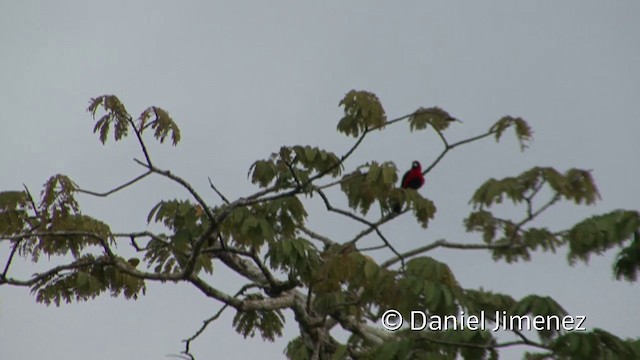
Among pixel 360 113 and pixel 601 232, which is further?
pixel 360 113

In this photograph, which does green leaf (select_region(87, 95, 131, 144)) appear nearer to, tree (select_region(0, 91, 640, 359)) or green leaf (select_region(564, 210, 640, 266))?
tree (select_region(0, 91, 640, 359))

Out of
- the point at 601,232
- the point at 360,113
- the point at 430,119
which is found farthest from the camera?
the point at 430,119

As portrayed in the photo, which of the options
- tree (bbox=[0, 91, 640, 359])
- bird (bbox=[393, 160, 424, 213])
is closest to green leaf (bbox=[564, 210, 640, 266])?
tree (bbox=[0, 91, 640, 359])

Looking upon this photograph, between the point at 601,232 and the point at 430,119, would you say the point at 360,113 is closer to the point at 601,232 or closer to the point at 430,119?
the point at 430,119

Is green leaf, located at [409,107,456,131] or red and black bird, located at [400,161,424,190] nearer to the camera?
green leaf, located at [409,107,456,131]

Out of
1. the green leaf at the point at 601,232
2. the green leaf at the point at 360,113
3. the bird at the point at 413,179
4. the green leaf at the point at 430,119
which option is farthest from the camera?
the bird at the point at 413,179


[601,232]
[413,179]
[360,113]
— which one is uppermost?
[413,179]

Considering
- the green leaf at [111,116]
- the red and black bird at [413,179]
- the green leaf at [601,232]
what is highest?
the red and black bird at [413,179]

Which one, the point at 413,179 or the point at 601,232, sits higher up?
the point at 413,179

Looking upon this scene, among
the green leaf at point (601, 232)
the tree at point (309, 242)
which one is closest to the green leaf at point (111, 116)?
the tree at point (309, 242)

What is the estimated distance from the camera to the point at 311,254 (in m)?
9.21

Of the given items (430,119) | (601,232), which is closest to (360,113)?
(430,119)

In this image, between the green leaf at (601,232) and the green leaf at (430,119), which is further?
the green leaf at (430,119)

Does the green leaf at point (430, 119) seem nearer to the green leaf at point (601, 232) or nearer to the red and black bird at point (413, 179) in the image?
the red and black bird at point (413, 179)
